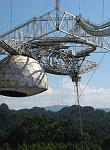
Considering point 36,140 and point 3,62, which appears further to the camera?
point 36,140

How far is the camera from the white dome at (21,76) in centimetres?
4096

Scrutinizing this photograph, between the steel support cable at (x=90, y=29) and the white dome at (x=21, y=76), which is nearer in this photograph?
the steel support cable at (x=90, y=29)

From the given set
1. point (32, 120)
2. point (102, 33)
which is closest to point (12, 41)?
point (102, 33)

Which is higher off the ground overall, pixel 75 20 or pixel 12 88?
pixel 75 20

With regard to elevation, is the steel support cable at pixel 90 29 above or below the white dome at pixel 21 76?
above

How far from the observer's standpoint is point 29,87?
41094mm

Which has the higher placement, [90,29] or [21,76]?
Result: [90,29]

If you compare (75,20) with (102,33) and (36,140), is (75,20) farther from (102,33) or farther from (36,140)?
(36,140)

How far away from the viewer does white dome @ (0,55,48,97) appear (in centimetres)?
4096

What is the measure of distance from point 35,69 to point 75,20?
556 cm

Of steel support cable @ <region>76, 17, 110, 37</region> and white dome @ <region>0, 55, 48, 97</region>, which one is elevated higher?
steel support cable @ <region>76, 17, 110, 37</region>

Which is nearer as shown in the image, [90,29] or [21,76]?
[90,29]

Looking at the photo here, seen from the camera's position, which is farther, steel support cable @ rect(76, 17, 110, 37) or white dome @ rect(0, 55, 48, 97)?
white dome @ rect(0, 55, 48, 97)

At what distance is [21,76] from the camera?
4106 cm
